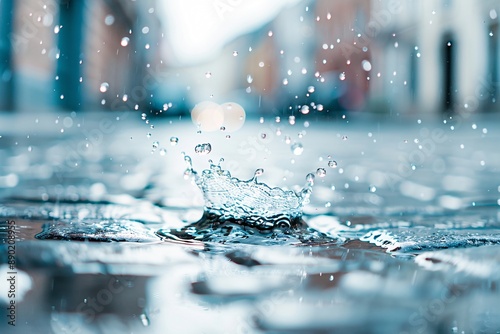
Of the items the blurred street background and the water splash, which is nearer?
the water splash

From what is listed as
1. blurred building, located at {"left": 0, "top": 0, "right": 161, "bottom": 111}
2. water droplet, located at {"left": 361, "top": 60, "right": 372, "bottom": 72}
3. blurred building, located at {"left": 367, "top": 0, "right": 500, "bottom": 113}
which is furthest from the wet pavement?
water droplet, located at {"left": 361, "top": 60, "right": 372, "bottom": 72}

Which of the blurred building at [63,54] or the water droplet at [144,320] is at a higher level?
the blurred building at [63,54]

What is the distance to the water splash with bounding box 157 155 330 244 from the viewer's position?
69.1 inches

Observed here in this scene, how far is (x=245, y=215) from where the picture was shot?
1.92 metres

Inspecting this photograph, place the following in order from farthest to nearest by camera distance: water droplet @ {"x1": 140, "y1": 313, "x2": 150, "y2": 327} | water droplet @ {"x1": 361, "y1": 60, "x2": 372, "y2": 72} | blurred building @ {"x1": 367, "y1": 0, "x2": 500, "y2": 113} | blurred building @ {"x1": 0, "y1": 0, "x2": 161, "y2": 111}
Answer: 1. water droplet @ {"x1": 361, "y1": 60, "x2": 372, "y2": 72}
2. blurred building @ {"x1": 367, "y1": 0, "x2": 500, "y2": 113}
3. blurred building @ {"x1": 0, "y1": 0, "x2": 161, "y2": 111}
4. water droplet @ {"x1": 140, "y1": 313, "x2": 150, "y2": 327}

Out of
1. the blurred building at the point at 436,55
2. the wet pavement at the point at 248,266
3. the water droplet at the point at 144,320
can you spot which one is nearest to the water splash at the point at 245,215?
the wet pavement at the point at 248,266

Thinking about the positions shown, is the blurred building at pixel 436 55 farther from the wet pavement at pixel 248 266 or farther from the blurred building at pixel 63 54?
the wet pavement at pixel 248 266

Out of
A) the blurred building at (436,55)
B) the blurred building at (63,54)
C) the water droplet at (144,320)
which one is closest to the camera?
the water droplet at (144,320)

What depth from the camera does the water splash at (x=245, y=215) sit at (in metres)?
1.76

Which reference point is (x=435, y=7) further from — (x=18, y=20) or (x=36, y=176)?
(x=36, y=176)

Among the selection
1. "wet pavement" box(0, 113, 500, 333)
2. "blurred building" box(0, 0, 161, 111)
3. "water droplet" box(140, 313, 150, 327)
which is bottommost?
"water droplet" box(140, 313, 150, 327)

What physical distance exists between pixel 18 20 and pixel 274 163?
7.57 m

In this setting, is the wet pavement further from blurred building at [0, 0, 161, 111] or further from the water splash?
blurred building at [0, 0, 161, 111]

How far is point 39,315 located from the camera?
97 centimetres
